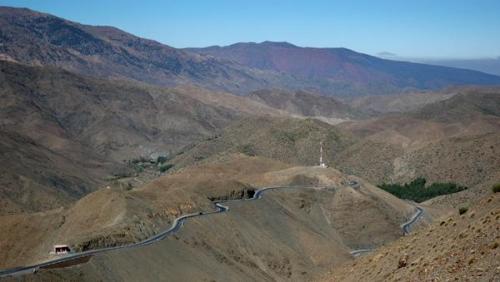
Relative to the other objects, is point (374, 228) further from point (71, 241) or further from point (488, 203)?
point (488, 203)

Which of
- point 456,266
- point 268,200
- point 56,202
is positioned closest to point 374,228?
point 268,200

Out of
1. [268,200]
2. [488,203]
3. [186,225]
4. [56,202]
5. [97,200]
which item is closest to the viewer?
[488,203]

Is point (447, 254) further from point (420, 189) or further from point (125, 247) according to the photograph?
point (420, 189)

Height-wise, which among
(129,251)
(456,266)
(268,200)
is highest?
(456,266)

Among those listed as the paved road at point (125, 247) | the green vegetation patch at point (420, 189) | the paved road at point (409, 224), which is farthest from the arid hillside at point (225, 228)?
the green vegetation patch at point (420, 189)

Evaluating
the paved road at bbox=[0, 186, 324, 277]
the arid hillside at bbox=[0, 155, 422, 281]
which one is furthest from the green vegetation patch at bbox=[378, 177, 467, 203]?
the paved road at bbox=[0, 186, 324, 277]

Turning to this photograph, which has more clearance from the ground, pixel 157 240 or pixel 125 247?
pixel 125 247

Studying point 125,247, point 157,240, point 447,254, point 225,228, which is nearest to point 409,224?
point 225,228

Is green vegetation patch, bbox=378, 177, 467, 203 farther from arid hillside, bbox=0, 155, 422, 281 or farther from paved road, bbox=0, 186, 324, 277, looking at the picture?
paved road, bbox=0, 186, 324, 277
